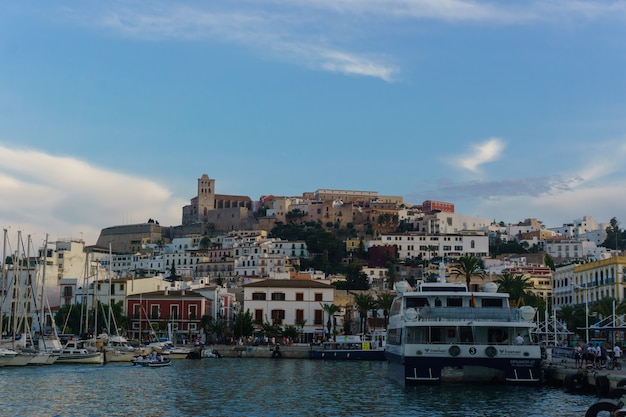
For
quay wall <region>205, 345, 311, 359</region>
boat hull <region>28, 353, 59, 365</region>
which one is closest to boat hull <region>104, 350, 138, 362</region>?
boat hull <region>28, 353, 59, 365</region>

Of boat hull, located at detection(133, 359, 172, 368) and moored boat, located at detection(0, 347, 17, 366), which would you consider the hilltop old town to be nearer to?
moored boat, located at detection(0, 347, 17, 366)

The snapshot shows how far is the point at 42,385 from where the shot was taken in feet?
153

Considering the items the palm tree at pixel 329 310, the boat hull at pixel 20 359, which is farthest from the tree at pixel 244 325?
the boat hull at pixel 20 359

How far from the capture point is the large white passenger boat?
137ft

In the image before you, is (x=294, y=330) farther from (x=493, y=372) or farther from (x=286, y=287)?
(x=493, y=372)

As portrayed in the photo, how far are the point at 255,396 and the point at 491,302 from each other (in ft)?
48.2

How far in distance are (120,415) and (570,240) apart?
16889cm

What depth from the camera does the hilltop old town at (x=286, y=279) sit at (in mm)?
86250

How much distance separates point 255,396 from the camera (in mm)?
41188

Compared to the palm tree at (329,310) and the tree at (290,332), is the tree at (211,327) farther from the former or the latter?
the palm tree at (329,310)

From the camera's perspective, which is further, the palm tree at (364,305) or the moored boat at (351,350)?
the palm tree at (364,305)

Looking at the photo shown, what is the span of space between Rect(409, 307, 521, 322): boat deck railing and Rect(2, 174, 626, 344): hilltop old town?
1107cm

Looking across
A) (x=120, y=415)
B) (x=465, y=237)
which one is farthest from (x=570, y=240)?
(x=120, y=415)

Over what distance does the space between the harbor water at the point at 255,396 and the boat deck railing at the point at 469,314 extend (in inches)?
139
